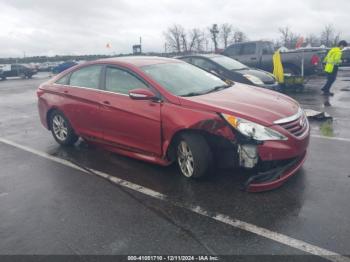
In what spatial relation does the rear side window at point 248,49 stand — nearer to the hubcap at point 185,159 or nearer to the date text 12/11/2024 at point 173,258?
the hubcap at point 185,159

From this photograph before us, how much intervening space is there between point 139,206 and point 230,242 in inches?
46.7

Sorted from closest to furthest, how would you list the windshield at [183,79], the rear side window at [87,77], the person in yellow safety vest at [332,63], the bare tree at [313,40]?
the windshield at [183,79]
the rear side window at [87,77]
the person in yellow safety vest at [332,63]
the bare tree at [313,40]

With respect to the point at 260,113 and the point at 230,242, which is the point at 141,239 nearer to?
the point at 230,242

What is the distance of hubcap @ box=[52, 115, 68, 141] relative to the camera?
6073 millimetres

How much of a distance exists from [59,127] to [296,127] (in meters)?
4.21

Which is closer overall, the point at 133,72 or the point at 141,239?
the point at 141,239

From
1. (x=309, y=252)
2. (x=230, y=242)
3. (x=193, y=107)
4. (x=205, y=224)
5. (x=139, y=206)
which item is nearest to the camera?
(x=309, y=252)

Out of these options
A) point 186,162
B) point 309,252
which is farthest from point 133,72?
point 309,252

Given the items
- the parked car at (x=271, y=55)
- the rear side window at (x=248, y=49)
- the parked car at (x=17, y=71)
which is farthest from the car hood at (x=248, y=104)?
the parked car at (x=17, y=71)

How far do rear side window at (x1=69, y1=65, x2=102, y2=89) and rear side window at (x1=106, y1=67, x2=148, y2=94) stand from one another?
0.26 m

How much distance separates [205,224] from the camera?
3311 mm

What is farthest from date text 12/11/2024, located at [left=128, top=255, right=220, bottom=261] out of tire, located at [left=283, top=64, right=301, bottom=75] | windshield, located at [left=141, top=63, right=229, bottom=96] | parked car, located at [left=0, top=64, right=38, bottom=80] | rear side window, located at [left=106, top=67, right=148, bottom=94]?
parked car, located at [left=0, top=64, right=38, bottom=80]

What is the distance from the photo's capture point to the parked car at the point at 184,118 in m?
3.80

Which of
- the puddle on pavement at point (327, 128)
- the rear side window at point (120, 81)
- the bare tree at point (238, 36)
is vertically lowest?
the puddle on pavement at point (327, 128)
